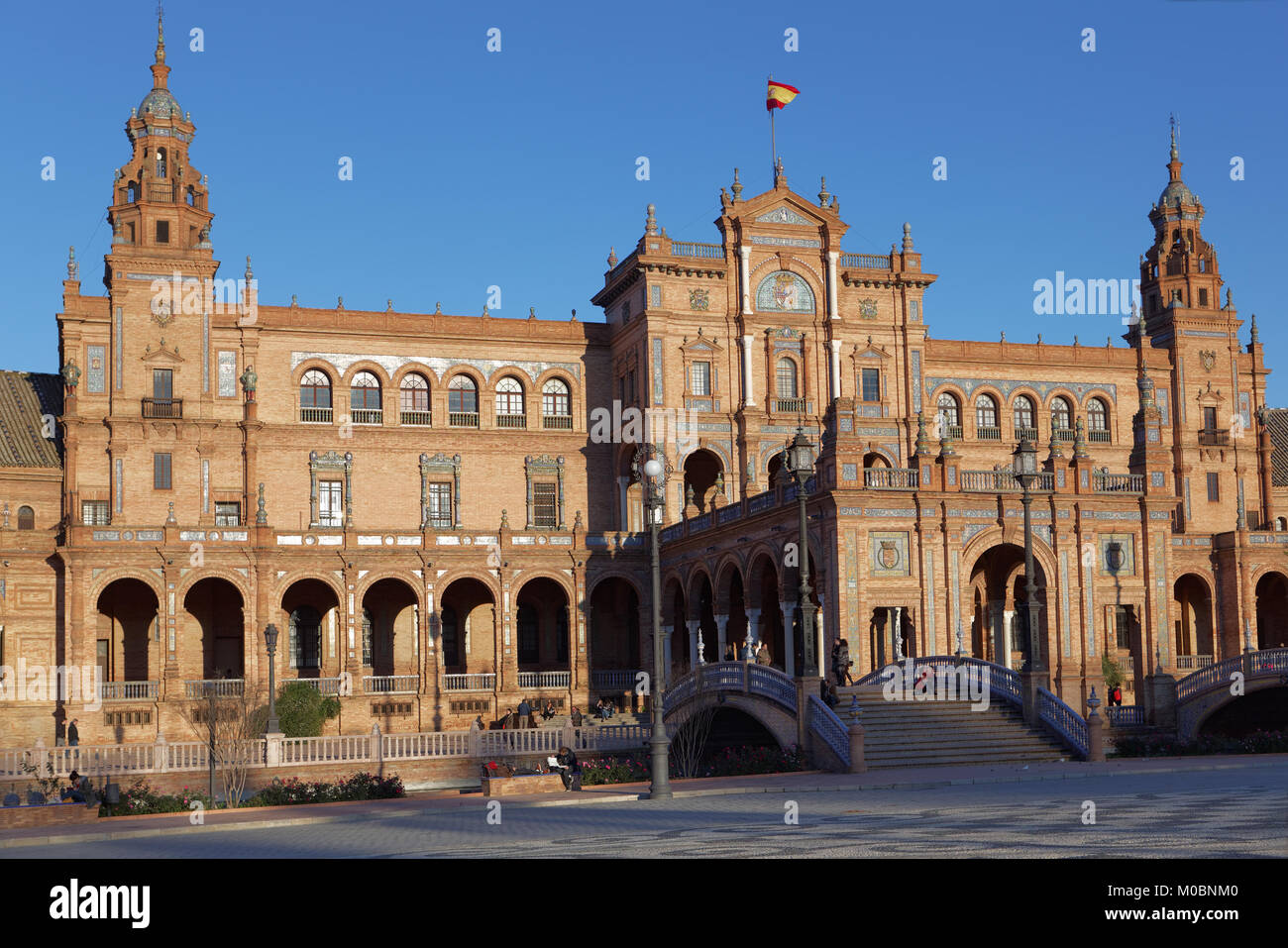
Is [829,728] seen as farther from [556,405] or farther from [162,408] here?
[162,408]

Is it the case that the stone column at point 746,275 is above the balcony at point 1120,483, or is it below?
above

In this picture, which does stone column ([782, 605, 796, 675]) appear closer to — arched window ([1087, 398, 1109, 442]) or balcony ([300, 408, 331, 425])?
balcony ([300, 408, 331, 425])

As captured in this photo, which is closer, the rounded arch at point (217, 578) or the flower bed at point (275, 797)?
the flower bed at point (275, 797)

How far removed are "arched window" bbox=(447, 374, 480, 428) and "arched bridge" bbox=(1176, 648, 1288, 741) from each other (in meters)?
31.2

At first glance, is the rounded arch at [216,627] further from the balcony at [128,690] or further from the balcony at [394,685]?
the balcony at [394,685]

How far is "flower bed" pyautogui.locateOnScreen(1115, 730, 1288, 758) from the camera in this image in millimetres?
36250

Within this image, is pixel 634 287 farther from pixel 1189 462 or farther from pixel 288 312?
pixel 1189 462

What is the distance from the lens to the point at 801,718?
34.6 meters

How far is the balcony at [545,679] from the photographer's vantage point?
56250mm

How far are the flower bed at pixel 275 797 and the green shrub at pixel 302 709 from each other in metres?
12.4

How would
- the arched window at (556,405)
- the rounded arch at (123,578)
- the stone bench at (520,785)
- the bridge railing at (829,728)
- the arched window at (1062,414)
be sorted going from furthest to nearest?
the arched window at (1062,414) < the arched window at (556,405) < the rounded arch at (123,578) < the bridge railing at (829,728) < the stone bench at (520,785)

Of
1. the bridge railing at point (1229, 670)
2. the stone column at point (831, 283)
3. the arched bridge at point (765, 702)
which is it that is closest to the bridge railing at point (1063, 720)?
the arched bridge at point (765, 702)

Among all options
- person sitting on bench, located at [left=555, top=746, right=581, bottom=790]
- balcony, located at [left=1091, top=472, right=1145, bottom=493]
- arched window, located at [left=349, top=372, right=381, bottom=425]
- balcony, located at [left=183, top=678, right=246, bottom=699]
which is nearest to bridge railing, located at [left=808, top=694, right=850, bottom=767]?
person sitting on bench, located at [left=555, top=746, right=581, bottom=790]
